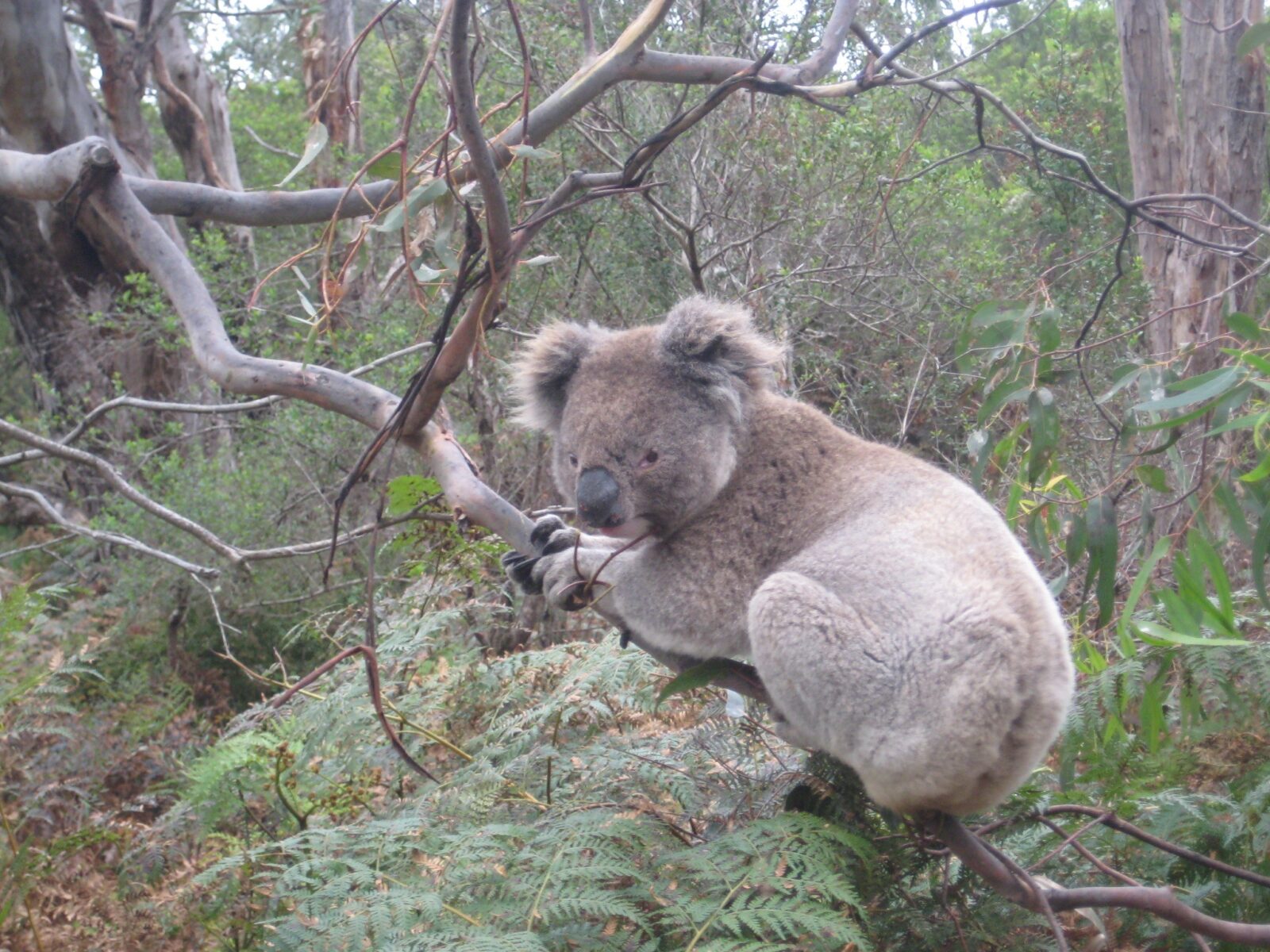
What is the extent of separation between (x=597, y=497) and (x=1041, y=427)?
1157 millimetres

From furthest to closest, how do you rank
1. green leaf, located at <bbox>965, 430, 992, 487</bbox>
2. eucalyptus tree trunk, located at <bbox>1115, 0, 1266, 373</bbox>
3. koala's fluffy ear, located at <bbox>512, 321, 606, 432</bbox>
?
eucalyptus tree trunk, located at <bbox>1115, 0, 1266, 373</bbox>
green leaf, located at <bbox>965, 430, 992, 487</bbox>
koala's fluffy ear, located at <bbox>512, 321, 606, 432</bbox>

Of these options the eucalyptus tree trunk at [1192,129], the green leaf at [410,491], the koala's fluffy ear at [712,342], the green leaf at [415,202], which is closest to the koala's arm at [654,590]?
the green leaf at [410,491]

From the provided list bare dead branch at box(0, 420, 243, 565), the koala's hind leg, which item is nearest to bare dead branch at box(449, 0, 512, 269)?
the koala's hind leg

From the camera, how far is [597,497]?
89.3 inches

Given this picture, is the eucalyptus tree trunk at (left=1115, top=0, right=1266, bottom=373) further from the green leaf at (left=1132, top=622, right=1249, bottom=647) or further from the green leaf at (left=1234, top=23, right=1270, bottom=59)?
the green leaf at (left=1132, top=622, right=1249, bottom=647)

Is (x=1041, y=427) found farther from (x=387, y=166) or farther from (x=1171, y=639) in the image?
(x=387, y=166)

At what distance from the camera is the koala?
6.37ft

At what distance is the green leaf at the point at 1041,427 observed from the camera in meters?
2.61

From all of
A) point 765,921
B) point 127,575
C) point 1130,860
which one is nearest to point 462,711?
point 765,921

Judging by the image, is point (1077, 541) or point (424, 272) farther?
point (1077, 541)

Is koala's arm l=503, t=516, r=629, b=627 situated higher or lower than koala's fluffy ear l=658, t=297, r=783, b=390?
lower

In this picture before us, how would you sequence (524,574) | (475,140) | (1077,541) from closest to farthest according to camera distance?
(475,140) < (524,574) < (1077,541)

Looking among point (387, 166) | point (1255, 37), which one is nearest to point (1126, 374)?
point (1255, 37)

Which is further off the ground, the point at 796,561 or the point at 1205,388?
the point at 1205,388
